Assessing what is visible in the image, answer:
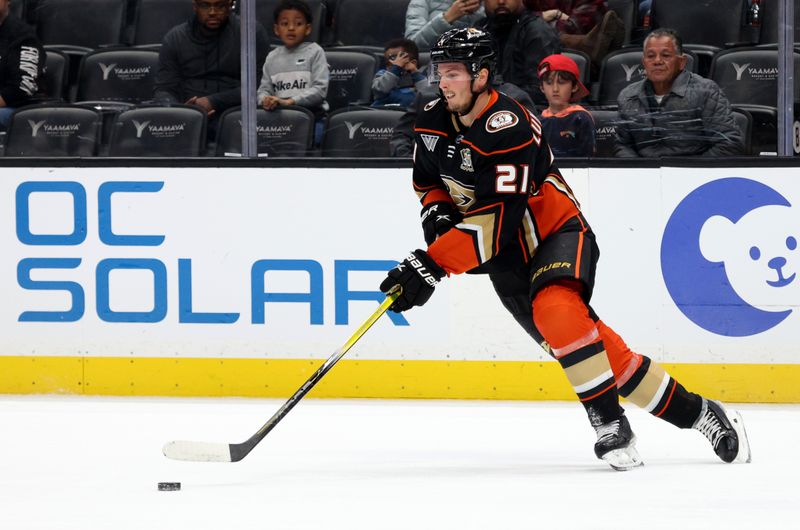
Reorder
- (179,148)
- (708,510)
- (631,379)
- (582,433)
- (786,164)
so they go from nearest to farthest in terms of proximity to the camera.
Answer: (708,510)
(631,379)
(582,433)
(786,164)
(179,148)

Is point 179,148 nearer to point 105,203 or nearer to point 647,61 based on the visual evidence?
point 105,203

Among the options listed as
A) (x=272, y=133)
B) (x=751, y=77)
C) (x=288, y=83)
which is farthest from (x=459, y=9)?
(x=751, y=77)

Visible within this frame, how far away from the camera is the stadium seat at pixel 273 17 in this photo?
504 centimetres

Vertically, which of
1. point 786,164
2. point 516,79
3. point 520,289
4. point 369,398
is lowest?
point 369,398

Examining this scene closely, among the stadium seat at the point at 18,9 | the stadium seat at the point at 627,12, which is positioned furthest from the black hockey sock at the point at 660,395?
the stadium seat at the point at 18,9

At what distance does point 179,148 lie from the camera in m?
5.05

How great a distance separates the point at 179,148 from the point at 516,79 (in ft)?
4.35

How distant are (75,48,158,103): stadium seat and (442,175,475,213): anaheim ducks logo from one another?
2133 mm

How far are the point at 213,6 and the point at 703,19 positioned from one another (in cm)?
190

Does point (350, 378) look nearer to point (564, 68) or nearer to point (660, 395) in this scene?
point (564, 68)

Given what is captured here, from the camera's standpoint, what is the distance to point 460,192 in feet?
11.5

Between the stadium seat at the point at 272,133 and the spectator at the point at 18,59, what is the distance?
90 centimetres

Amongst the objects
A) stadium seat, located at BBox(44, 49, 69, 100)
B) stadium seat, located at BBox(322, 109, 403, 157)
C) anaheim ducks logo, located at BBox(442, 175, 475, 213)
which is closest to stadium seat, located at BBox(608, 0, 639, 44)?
stadium seat, located at BBox(322, 109, 403, 157)

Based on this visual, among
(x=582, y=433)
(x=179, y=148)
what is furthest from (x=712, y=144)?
(x=179, y=148)
